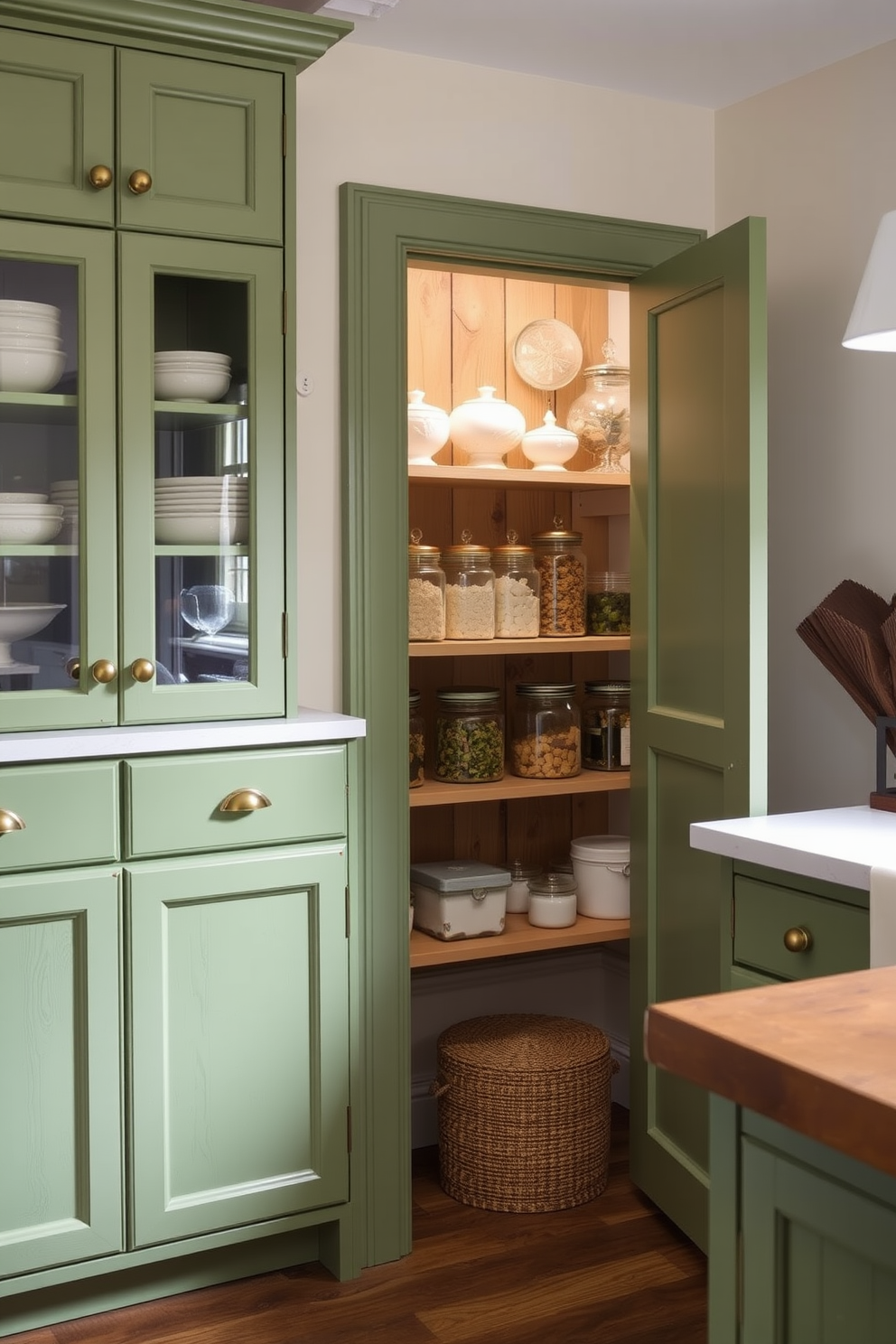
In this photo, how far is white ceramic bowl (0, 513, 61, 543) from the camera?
7.41 feet

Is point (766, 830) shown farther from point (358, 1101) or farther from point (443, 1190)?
point (443, 1190)

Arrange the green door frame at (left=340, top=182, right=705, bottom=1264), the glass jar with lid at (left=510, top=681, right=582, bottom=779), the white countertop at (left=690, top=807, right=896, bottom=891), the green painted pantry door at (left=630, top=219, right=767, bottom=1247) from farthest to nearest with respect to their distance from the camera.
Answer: the glass jar with lid at (left=510, top=681, right=582, bottom=779) < the green door frame at (left=340, top=182, right=705, bottom=1264) < the green painted pantry door at (left=630, top=219, right=767, bottom=1247) < the white countertop at (left=690, top=807, right=896, bottom=891)

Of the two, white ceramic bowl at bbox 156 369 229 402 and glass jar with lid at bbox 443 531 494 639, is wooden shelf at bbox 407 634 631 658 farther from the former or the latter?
white ceramic bowl at bbox 156 369 229 402

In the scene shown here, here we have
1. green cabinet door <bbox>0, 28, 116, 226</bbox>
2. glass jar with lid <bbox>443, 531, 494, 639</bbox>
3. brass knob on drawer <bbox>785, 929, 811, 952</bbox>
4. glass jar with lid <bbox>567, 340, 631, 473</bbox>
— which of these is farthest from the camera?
glass jar with lid <bbox>567, 340, 631, 473</bbox>

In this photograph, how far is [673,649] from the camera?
9.21 feet

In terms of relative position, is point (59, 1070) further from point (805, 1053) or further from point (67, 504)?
point (805, 1053)

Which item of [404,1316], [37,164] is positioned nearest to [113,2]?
[37,164]

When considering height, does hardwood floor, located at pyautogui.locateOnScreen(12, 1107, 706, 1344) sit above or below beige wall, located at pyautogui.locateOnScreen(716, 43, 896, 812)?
below

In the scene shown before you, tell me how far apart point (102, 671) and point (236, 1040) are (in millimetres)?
712

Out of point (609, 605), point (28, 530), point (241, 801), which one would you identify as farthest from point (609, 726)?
point (28, 530)

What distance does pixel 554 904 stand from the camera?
10.6ft

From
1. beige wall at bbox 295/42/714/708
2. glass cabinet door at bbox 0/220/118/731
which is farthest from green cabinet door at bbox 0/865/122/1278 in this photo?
beige wall at bbox 295/42/714/708

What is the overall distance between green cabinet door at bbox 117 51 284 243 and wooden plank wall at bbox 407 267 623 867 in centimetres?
95

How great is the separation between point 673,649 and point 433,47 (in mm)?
1349
